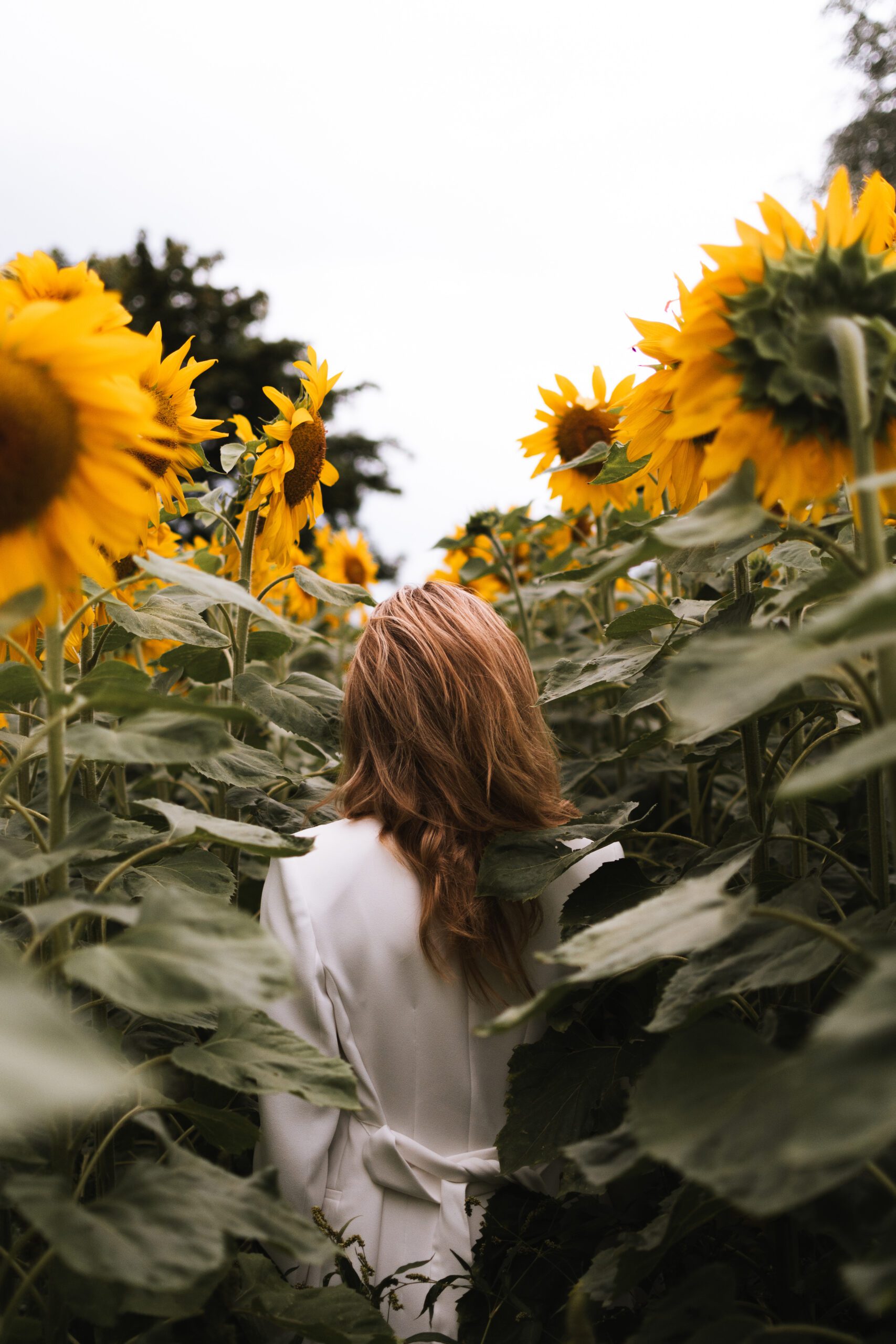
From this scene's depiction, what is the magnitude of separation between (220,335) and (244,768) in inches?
440

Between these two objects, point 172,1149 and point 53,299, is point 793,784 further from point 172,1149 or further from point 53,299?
point 53,299

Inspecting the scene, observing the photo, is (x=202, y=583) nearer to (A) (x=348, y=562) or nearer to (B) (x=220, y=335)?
(A) (x=348, y=562)

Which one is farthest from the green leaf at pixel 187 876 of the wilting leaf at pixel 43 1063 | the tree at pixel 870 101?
the tree at pixel 870 101

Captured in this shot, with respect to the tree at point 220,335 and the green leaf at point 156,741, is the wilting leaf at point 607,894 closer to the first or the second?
the green leaf at point 156,741

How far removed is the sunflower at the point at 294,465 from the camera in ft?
6.49

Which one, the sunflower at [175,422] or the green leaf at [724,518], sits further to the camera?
the sunflower at [175,422]

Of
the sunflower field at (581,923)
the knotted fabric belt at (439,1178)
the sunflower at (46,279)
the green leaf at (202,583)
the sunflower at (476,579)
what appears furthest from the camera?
the sunflower at (476,579)

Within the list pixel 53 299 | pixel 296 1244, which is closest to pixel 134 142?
pixel 53 299

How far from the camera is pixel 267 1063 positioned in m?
1.11

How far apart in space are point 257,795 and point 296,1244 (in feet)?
3.89

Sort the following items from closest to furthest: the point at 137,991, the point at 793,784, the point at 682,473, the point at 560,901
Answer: the point at 793,784 → the point at 137,991 → the point at 682,473 → the point at 560,901

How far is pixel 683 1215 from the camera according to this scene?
1.05 m

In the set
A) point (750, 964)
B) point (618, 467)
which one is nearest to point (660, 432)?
point (618, 467)

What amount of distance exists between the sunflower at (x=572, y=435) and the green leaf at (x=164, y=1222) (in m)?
2.09
